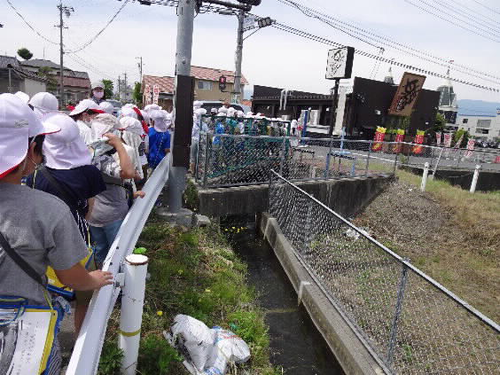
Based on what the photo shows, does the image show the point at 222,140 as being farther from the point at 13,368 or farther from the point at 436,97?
the point at 436,97

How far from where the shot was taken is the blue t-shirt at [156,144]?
618cm

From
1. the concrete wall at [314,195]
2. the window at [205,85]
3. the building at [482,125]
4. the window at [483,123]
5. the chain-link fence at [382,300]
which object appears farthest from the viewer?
the window at [483,123]

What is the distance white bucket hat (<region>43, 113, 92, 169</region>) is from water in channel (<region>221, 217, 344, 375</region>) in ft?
9.55

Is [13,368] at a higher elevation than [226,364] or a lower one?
higher

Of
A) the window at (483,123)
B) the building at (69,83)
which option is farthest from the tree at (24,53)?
the window at (483,123)

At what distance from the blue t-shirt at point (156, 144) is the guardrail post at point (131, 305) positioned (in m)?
4.19

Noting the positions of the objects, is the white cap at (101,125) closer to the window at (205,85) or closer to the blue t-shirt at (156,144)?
the blue t-shirt at (156,144)

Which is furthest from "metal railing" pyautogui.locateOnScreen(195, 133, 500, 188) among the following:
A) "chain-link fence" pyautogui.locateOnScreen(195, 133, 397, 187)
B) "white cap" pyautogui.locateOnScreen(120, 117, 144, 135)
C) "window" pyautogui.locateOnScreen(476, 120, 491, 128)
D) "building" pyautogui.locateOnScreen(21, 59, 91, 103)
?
"window" pyautogui.locateOnScreen(476, 120, 491, 128)

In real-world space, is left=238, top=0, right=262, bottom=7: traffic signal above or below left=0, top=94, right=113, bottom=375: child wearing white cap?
above

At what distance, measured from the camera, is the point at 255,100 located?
1388 inches

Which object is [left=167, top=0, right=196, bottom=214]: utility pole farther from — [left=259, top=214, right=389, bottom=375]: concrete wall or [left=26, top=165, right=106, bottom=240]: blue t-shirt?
[left=26, top=165, right=106, bottom=240]: blue t-shirt

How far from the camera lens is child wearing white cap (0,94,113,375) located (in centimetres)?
138

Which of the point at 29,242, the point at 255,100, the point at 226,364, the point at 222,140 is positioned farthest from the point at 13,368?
the point at 255,100

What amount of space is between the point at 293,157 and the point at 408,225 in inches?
156
